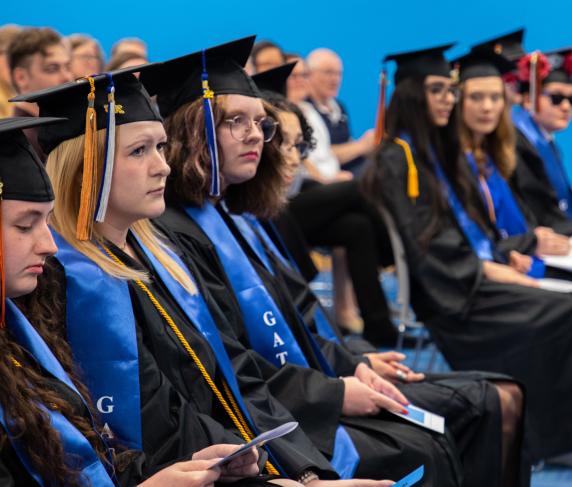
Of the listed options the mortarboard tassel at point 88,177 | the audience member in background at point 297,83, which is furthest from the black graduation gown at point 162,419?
the audience member in background at point 297,83

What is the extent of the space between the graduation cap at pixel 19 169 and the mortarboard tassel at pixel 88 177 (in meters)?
0.30

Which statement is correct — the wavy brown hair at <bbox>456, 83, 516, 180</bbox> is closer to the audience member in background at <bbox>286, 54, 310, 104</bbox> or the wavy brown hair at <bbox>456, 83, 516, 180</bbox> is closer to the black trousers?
the black trousers

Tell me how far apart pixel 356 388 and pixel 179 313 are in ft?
2.42

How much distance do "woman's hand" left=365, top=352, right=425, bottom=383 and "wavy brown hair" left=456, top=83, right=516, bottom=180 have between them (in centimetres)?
199

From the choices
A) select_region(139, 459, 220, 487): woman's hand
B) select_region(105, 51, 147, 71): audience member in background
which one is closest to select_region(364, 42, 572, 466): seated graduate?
select_region(105, 51, 147, 71): audience member in background

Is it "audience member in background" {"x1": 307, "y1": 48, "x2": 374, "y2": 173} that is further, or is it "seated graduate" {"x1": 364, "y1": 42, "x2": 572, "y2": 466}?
"audience member in background" {"x1": 307, "y1": 48, "x2": 374, "y2": 173}

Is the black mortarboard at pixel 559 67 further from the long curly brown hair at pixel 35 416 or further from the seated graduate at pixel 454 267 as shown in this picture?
the long curly brown hair at pixel 35 416

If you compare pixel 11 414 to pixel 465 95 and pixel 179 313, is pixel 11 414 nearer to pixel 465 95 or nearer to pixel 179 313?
pixel 179 313

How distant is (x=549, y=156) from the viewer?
6496mm

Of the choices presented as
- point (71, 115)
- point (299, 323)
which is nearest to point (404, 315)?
point (299, 323)

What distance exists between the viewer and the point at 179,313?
2.80 metres

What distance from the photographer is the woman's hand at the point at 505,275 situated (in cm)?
500

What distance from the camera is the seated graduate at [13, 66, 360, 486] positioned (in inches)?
98.1

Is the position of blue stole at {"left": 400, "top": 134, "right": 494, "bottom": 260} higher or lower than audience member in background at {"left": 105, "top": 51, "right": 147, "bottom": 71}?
lower
